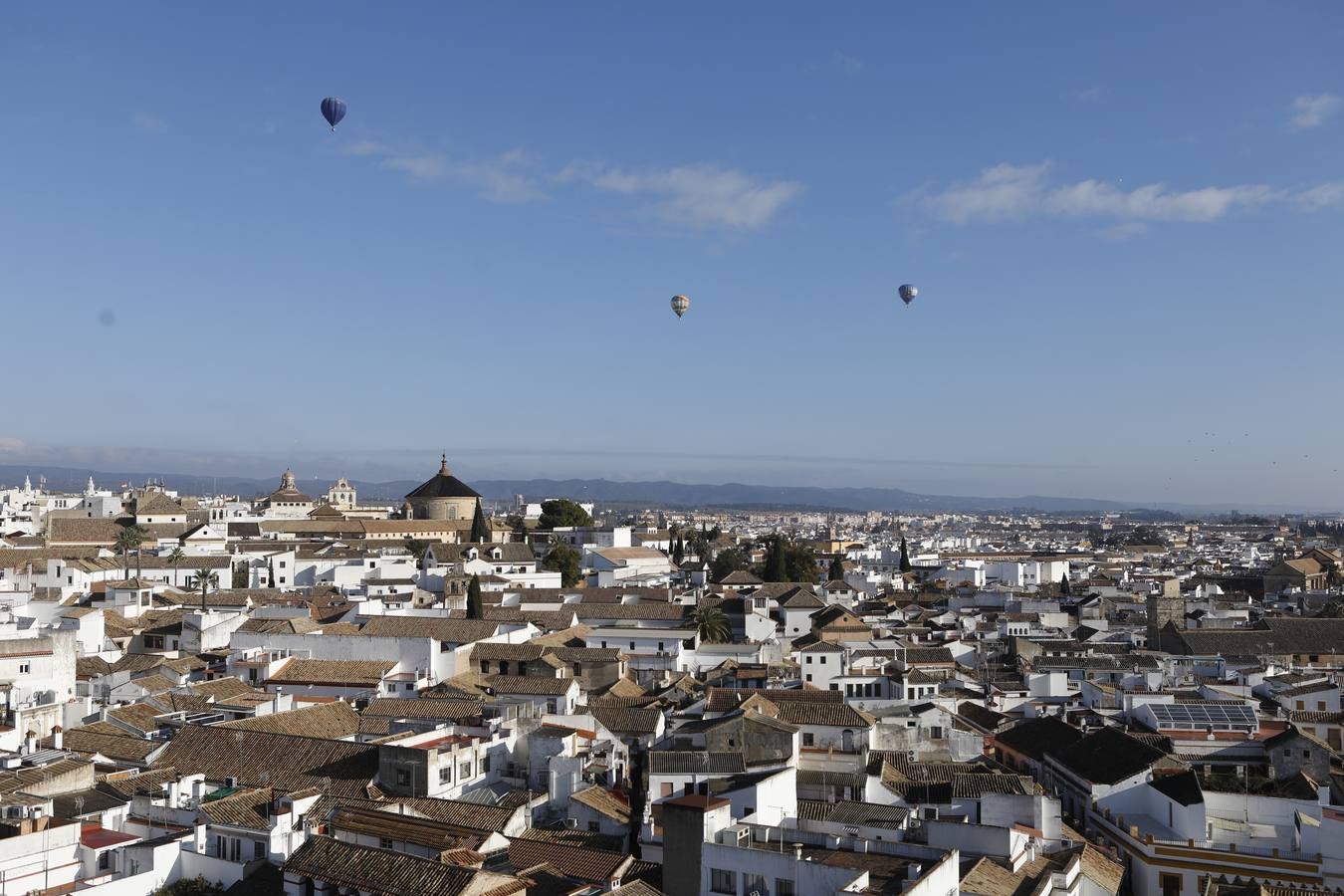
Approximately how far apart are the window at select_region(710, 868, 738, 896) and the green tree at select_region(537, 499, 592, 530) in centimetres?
6679

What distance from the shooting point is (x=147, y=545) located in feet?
207

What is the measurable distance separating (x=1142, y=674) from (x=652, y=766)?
19842mm

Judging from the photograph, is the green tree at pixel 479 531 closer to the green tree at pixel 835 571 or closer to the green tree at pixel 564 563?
the green tree at pixel 564 563

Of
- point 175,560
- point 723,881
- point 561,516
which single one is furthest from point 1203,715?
point 561,516

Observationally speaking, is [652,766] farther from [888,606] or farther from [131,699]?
[888,606]

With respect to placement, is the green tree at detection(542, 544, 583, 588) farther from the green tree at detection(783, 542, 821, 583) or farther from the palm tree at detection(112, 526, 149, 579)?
the palm tree at detection(112, 526, 149, 579)

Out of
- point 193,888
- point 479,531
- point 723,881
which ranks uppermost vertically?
point 479,531

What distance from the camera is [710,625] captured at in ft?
133

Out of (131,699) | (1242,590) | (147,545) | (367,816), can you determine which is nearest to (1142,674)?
(367,816)

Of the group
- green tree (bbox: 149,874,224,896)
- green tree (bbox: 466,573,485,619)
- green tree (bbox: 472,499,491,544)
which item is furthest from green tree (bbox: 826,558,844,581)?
green tree (bbox: 149,874,224,896)

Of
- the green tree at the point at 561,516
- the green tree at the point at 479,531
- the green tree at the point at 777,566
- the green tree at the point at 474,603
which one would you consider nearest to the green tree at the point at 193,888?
the green tree at the point at 474,603

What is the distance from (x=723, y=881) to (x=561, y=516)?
68.0 metres

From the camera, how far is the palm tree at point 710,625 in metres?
40.5

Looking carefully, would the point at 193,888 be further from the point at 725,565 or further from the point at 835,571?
the point at 835,571
